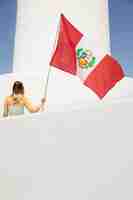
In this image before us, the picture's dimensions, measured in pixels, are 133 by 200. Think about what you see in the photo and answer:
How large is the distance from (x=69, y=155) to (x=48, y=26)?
7.60 metres

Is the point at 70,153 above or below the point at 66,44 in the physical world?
below

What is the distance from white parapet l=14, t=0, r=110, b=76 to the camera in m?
11.6

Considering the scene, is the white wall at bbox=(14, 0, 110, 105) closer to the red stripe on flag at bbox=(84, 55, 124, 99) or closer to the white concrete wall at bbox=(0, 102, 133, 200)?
the red stripe on flag at bbox=(84, 55, 124, 99)

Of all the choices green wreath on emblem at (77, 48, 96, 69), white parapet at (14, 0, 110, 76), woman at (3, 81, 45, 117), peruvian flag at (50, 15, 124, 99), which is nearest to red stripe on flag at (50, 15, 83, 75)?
peruvian flag at (50, 15, 124, 99)

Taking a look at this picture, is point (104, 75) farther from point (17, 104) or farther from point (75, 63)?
point (17, 104)

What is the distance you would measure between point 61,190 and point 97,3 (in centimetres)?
840

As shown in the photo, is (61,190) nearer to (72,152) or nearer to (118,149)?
(72,152)

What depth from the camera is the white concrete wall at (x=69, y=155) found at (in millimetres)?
4285

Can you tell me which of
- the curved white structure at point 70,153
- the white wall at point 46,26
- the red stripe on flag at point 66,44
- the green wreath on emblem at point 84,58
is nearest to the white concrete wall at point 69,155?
the curved white structure at point 70,153

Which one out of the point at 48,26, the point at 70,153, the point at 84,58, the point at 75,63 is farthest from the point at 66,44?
the point at 48,26

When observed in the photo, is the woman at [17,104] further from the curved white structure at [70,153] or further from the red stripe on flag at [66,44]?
the curved white structure at [70,153]

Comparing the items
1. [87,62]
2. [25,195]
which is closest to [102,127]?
[25,195]

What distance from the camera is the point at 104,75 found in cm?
634

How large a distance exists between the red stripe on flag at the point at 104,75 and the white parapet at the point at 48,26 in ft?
16.8
